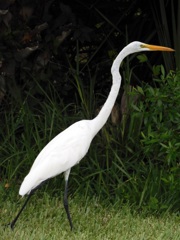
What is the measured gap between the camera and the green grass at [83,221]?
16.1 ft

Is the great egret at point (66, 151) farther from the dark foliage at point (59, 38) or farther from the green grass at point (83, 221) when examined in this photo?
the dark foliage at point (59, 38)

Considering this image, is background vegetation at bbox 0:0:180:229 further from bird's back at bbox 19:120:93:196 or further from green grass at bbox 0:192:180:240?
bird's back at bbox 19:120:93:196

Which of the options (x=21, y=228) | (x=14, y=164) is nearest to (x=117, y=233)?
(x=21, y=228)

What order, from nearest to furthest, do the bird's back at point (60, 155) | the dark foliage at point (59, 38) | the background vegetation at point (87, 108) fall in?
the bird's back at point (60, 155) → the background vegetation at point (87, 108) → the dark foliage at point (59, 38)

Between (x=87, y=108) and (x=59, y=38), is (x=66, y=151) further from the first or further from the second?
(x=59, y=38)

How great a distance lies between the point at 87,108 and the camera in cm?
623

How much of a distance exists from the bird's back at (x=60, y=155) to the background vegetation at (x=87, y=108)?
0.53 metres

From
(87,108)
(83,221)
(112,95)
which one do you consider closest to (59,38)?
(87,108)

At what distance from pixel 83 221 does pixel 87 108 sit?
128 cm

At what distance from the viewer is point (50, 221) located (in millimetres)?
5191

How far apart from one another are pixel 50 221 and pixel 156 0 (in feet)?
9.84

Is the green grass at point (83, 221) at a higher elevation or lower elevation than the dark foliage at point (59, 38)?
lower

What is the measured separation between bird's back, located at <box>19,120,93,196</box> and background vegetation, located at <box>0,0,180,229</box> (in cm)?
53

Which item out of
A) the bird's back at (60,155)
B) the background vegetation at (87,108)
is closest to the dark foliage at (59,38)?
the background vegetation at (87,108)
